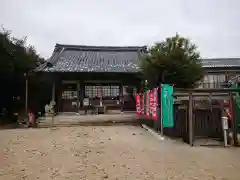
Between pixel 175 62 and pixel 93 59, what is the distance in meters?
9.54

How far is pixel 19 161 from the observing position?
17.1 ft

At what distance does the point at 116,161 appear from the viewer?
5.10 meters

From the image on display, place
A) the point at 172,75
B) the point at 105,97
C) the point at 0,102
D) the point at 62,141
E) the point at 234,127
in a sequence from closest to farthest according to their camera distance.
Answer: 1. the point at 234,127
2. the point at 62,141
3. the point at 172,75
4. the point at 0,102
5. the point at 105,97

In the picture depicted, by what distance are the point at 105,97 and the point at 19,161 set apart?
12.2 m

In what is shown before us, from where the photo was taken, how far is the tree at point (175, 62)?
469 inches

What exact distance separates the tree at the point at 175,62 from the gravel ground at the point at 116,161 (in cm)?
570

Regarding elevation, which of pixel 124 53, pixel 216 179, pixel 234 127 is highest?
pixel 124 53

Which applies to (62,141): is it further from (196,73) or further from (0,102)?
(0,102)

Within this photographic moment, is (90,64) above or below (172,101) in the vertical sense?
above

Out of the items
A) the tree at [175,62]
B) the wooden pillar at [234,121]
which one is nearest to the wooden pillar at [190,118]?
the wooden pillar at [234,121]

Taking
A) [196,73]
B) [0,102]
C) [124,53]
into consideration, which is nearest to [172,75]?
[196,73]

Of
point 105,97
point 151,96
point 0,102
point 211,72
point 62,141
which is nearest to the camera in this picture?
point 62,141

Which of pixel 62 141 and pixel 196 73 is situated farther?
pixel 196 73

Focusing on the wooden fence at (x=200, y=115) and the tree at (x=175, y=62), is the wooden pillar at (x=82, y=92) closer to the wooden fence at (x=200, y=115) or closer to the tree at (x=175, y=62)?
the tree at (x=175, y=62)
